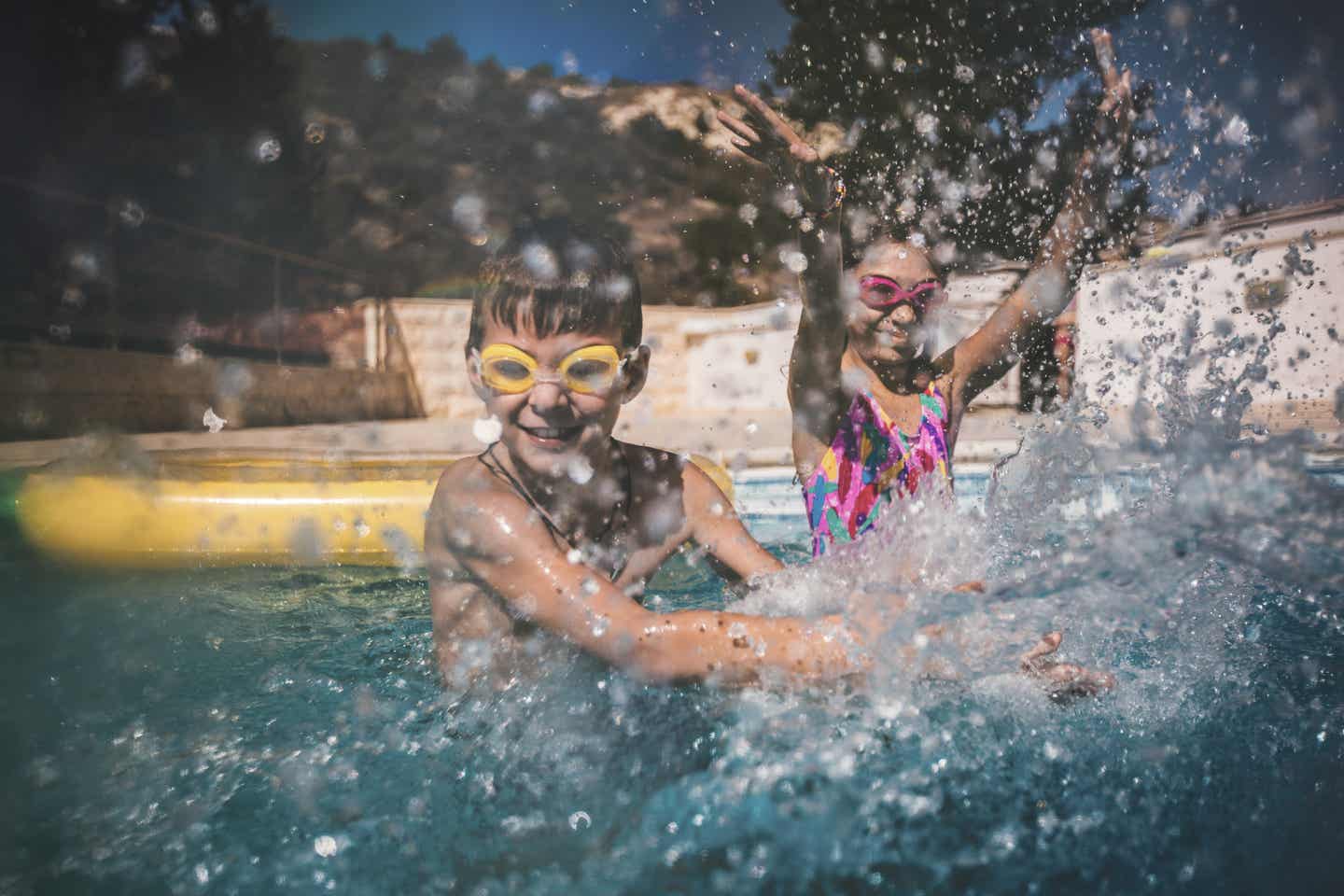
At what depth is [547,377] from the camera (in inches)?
76.6

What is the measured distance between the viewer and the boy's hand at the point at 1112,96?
2.72 metres

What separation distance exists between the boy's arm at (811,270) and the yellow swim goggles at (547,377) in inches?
23.2

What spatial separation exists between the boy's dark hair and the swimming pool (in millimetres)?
825

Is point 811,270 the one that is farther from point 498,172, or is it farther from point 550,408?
point 498,172

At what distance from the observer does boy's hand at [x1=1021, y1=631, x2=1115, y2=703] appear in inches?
64.5

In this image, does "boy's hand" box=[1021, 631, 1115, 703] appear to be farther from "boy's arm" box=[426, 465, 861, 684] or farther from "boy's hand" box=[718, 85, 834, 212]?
"boy's hand" box=[718, 85, 834, 212]

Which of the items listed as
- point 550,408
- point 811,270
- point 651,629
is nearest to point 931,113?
point 811,270

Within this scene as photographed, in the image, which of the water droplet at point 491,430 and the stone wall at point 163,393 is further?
the stone wall at point 163,393

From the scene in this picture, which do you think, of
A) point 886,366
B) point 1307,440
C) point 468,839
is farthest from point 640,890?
point 886,366

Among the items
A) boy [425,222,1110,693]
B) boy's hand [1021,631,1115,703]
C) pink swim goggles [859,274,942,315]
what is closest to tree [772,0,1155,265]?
pink swim goggles [859,274,942,315]

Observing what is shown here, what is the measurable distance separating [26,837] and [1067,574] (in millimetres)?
1946

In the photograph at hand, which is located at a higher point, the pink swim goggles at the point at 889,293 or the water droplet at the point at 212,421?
the pink swim goggles at the point at 889,293

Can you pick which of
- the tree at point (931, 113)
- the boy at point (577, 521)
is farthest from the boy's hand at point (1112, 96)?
the tree at point (931, 113)

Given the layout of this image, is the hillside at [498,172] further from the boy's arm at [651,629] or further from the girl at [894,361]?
the boy's arm at [651,629]
